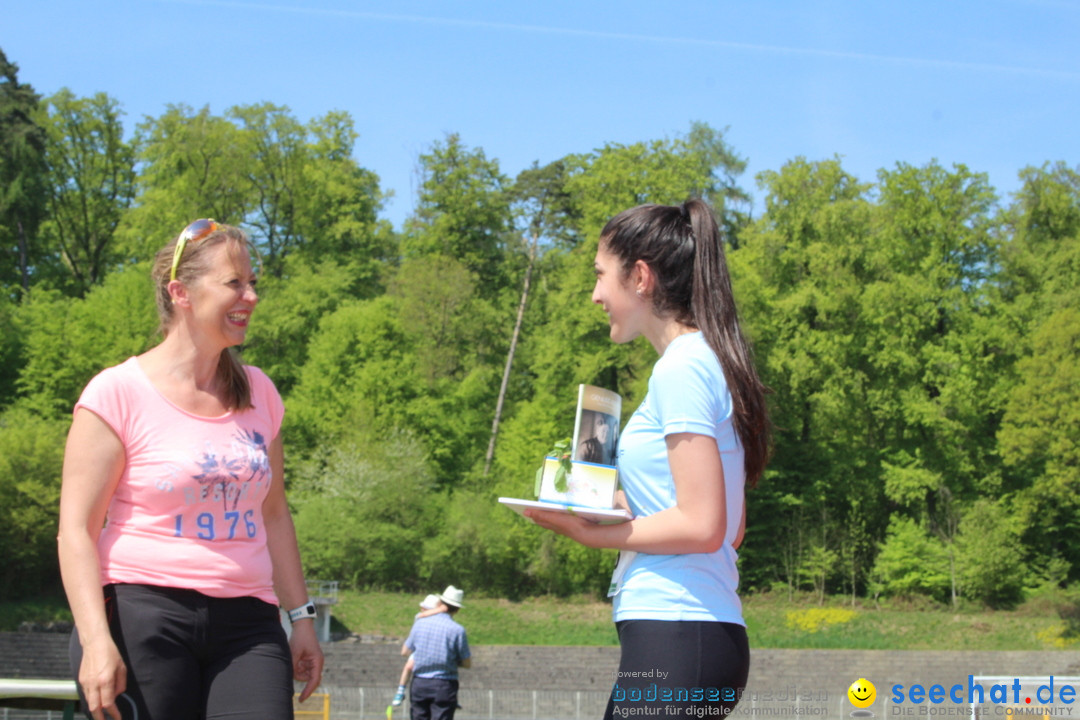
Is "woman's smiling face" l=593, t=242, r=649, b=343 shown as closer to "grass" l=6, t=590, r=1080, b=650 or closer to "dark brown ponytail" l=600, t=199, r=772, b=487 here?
"dark brown ponytail" l=600, t=199, r=772, b=487

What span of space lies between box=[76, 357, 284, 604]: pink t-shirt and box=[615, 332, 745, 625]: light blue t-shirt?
115 centimetres

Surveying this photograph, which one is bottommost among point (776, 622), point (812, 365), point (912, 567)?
point (776, 622)

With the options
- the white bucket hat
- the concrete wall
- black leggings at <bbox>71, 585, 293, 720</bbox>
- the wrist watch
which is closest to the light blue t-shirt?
black leggings at <bbox>71, 585, 293, 720</bbox>

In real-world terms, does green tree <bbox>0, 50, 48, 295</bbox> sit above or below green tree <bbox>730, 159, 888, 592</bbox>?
above

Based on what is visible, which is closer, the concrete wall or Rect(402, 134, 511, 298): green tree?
the concrete wall

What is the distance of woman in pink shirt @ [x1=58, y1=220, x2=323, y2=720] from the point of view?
310cm

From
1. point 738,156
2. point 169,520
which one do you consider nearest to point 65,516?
point 169,520

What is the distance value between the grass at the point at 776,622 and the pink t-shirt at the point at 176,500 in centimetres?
3222

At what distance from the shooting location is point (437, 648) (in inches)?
372

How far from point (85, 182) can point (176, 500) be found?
50.1 m

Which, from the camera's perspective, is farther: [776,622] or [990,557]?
[990,557]

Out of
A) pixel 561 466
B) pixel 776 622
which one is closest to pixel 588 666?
pixel 776 622

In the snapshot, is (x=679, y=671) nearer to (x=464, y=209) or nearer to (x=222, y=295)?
(x=222, y=295)

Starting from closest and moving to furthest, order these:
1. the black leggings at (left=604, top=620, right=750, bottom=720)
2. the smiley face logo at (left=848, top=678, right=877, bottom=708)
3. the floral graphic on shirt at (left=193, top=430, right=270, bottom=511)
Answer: the black leggings at (left=604, top=620, right=750, bottom=720) < the floral graphic on shirt at (left=193, top=430, right=270, bottom=511) < the smiley face logo at (left=848, top=678, right=877, bottom=708)
